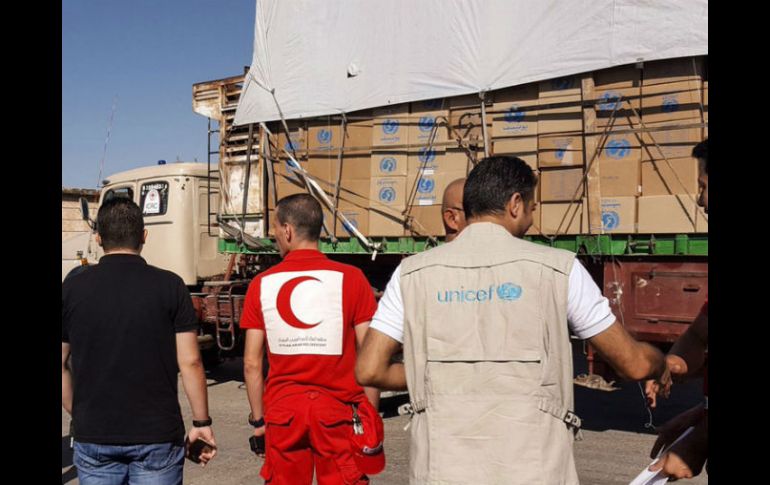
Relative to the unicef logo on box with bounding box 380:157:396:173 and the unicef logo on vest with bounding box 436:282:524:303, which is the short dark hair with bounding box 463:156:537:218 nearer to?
the unicef logo on vest with bounding box 436:282:524:303

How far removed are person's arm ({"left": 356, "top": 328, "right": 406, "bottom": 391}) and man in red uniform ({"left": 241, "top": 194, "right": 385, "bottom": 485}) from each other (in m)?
1.06

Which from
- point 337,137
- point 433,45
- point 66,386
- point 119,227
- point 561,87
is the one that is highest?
point 433,45

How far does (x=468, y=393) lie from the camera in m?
2.37

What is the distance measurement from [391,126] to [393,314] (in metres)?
5.38

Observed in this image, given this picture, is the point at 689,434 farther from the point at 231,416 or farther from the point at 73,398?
the point at 231,416

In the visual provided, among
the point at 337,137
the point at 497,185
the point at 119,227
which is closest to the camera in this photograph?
the point at 497,185

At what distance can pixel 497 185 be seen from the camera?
8.29 ft

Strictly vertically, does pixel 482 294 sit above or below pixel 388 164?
below

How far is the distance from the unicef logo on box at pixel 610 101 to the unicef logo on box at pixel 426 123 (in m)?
1.63

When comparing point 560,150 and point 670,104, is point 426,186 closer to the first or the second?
point 560,150

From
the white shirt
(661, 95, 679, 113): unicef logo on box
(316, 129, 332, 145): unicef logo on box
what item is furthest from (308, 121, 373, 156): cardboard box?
the white shirt

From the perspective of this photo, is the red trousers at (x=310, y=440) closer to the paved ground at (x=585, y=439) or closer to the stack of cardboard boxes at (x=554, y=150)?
the paved ground at (x=585, y=439)

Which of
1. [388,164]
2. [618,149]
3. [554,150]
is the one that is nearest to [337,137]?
[388,164]

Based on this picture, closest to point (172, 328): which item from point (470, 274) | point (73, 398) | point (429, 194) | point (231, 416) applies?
point (73, 398)
